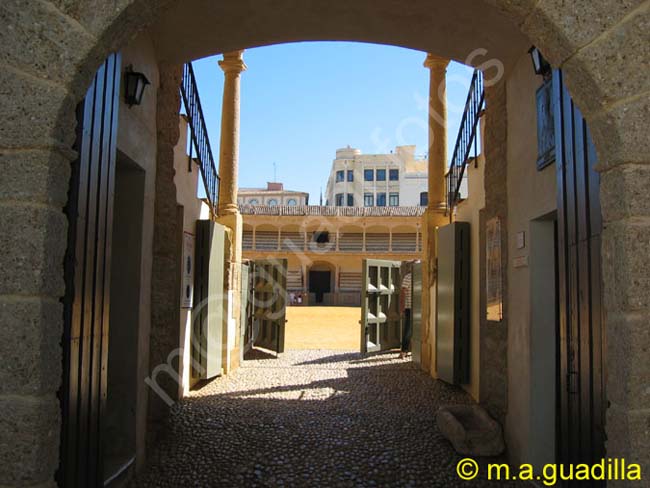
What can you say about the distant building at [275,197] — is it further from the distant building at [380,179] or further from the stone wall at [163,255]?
the stone wall at [163,255]

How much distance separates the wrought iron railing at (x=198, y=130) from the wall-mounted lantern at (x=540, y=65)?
3.94 metres

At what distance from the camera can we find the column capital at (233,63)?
31.3 feet

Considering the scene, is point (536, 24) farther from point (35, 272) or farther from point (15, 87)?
point (35, 272)

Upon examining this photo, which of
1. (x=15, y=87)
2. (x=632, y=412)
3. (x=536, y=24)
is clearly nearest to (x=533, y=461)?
(x=632, y=412)

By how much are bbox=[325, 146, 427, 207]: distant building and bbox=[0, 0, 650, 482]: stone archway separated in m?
49.8

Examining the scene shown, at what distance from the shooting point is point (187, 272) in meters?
6.46

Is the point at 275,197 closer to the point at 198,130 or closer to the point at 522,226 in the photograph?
the point at 198,130

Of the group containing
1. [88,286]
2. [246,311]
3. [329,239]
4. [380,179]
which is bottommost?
[246,311]

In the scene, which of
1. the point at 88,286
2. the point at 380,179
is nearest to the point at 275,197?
the point at 380,179

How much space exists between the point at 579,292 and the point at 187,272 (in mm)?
4778

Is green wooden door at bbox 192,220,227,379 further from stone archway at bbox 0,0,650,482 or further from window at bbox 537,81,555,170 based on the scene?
stone archway at bbox 0,0,650,482

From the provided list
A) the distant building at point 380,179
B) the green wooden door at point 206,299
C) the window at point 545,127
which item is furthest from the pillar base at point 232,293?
the distant building at point 380,179

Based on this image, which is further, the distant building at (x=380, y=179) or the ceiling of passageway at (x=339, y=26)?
the distant building at (x=380, y=179)

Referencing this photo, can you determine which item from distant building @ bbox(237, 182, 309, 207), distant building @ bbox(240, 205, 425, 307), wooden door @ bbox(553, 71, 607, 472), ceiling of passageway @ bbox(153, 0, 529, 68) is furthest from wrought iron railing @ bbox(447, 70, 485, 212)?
distant building @ bbox(237, 182, 309, 207)
